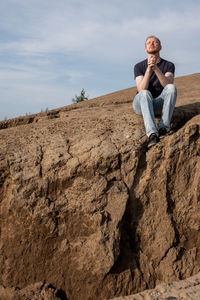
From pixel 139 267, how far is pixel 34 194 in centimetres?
141

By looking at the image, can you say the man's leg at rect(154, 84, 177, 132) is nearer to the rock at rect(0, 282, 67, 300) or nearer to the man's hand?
the man's hand

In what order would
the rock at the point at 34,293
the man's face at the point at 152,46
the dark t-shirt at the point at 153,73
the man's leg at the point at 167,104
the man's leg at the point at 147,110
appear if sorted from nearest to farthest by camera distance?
the rock at the point at 34,293 → the man's leg at the point at 147,110 → the man's leg at the point at 167,104 → the man's face at the point at 152,46 → the dark t-shirt at the point at 153,73

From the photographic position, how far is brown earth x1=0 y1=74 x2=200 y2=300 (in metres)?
3.45

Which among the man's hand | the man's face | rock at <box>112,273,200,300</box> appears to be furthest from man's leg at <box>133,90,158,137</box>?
rock at <box>112,273,200,300</box>

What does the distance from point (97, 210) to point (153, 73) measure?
6.31ft

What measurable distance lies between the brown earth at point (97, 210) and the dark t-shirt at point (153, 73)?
1.83 ft

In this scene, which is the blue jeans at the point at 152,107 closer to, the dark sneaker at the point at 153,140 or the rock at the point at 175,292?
the dark sneaker at the point at 153,140

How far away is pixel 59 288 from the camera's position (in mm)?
3449

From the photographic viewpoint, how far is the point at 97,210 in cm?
350

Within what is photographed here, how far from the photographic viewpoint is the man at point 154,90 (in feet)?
12.6

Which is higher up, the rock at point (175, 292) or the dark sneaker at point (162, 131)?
the dark sneaker at point (162, 131)

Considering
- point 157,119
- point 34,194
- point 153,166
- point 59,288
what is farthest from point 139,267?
point 157,119

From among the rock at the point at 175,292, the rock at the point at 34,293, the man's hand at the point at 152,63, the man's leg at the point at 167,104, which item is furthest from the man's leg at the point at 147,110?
the rock at the point at 34,293

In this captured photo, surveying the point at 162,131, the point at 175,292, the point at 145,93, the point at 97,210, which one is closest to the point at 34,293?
the point at 97,210
